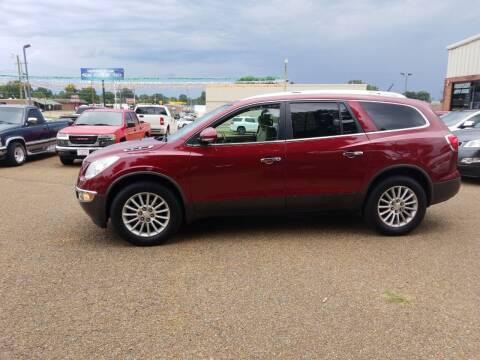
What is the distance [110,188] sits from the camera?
480 cm

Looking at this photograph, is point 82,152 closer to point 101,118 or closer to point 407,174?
point 101,118

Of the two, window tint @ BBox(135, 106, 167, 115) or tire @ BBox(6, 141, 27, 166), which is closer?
tire @ BBox(6, 141, 27, 166)

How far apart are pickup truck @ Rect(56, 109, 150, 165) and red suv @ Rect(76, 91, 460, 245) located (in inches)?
253

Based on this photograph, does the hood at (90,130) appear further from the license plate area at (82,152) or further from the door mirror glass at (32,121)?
the door mirror glass at (32,121)

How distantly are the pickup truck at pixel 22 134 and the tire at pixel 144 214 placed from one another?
327 inches

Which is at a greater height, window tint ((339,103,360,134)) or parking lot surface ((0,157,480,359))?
window tint ((339,103,360,134))

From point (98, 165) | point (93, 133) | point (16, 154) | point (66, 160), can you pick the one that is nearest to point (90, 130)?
point (93, 133)

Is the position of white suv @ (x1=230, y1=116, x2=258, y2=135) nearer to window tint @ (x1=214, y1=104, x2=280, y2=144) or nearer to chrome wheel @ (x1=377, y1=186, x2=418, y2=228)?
window tint @ (x1=214, y1=104, x2=280, y2=144)

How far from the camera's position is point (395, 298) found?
3.55 meters

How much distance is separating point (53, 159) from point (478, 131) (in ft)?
40.3

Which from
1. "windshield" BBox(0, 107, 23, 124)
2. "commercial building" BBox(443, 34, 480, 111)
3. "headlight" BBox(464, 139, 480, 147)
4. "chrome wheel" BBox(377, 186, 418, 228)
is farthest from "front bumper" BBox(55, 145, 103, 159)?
"commercial building" BBox(443, 34, 480, 111)

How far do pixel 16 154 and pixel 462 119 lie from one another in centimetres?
1246

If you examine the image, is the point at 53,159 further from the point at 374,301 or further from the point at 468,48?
the point at 468,48

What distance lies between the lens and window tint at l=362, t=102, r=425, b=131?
5.19 m
